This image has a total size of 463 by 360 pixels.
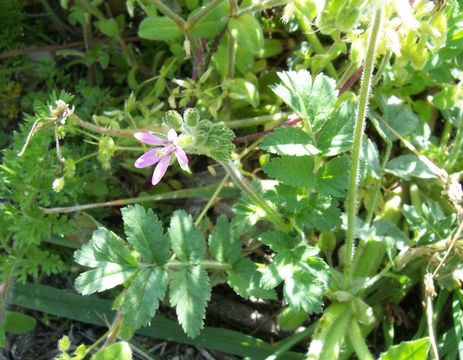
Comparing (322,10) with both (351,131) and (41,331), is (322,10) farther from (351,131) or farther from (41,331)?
(41,331)

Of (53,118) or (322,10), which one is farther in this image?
(53,118)

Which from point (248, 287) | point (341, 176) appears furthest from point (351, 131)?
point (248, 287)

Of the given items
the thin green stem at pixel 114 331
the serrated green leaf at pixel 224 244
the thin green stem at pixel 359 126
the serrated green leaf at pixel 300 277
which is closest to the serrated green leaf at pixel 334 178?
the thin green stem at pixel 359 126

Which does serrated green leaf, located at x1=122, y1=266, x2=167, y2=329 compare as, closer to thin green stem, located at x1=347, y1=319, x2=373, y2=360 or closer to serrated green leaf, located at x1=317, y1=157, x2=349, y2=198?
serrated green leaf, located at x1=317, y1=157, x2=349, y2=198

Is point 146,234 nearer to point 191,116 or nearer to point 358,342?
point 191,116

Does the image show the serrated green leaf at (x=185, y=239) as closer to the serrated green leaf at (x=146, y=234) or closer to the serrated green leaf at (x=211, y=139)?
the serrated green leaf at (x=146, y=234)

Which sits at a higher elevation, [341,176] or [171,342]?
[341,176]

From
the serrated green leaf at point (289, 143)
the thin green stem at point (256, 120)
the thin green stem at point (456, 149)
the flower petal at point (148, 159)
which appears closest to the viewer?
the flower petal at point (148, 159)
